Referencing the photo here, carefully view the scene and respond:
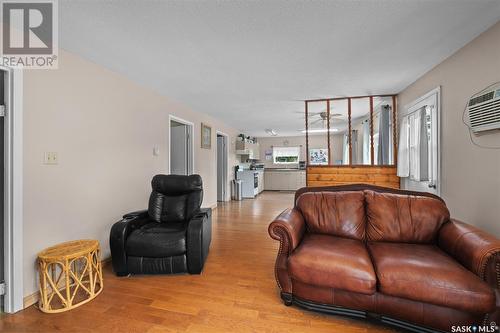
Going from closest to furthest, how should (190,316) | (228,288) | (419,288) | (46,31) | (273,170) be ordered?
(419,288) < (190,316) < (46,31) < (228,288) < (273,170)

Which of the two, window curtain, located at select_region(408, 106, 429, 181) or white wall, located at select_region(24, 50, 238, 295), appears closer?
white wall, located at select_region(24, 50, 238, 295)

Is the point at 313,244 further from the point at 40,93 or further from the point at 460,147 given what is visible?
the point at 40,93

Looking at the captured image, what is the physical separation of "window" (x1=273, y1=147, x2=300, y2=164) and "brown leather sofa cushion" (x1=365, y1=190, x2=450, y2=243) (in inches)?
275

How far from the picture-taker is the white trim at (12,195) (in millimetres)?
1648

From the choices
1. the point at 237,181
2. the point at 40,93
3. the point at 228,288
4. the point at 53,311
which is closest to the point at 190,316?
the point at 228,288

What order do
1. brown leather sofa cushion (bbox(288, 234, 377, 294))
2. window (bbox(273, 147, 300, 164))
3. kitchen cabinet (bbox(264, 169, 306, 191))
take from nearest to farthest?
1. brown leather sofa cushion (bbox(288, 234, 377, 294))
2. kitchen cabinet (bbox(264, 169, 306, 191))
3. window (bbox(273, 147, 300, 164))

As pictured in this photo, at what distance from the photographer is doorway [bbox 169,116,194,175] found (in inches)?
168

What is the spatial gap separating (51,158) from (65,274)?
3.40 feet

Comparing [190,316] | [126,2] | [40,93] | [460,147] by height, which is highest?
[126,2]

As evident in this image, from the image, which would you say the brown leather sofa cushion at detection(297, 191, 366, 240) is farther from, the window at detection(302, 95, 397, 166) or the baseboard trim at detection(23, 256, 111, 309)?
the baseboard trim at detection(23, 256, 111, 309)

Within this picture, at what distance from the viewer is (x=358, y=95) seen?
361 cm

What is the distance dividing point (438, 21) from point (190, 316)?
3.06 m

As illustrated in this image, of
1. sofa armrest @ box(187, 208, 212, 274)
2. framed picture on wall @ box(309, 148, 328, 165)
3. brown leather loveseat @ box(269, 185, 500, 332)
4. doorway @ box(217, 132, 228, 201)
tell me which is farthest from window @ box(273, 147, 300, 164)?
sofa armrest @ box(187, 208, 212, 274)

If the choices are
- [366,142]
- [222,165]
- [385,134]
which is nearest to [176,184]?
[222,165]
